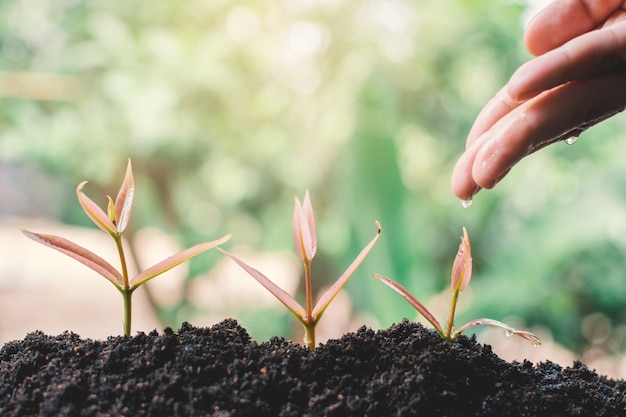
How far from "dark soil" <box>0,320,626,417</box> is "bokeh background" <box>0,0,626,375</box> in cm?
131

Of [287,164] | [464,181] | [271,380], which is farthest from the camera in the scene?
[287,164]

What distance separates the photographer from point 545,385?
55cm

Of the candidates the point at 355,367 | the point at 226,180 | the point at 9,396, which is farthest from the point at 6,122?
the point at 355,367

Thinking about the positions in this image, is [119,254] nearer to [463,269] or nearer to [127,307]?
[127,307]

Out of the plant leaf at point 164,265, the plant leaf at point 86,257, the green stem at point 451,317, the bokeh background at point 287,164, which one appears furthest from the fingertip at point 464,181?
the bokeh background at point 287,164

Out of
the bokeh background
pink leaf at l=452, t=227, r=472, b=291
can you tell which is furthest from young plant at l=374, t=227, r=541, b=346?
the bokeh background

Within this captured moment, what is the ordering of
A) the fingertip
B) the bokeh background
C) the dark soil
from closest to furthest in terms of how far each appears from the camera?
the dark soil → the fingertip → the bokeh background

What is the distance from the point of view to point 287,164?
217cm

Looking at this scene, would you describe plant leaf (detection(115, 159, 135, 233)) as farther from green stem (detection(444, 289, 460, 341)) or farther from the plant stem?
→ green stem (detection(444, 289, 460, 341))

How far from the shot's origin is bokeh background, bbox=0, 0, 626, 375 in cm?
195

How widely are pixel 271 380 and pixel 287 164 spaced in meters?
1.72

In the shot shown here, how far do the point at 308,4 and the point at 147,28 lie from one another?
570mm

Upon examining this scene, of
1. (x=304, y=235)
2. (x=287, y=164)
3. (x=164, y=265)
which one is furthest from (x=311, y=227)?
(x=287, y=164)

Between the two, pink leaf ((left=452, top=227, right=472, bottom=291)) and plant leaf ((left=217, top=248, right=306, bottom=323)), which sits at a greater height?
pink leaf ((left=452, top=227, right=472, bottom=291))
